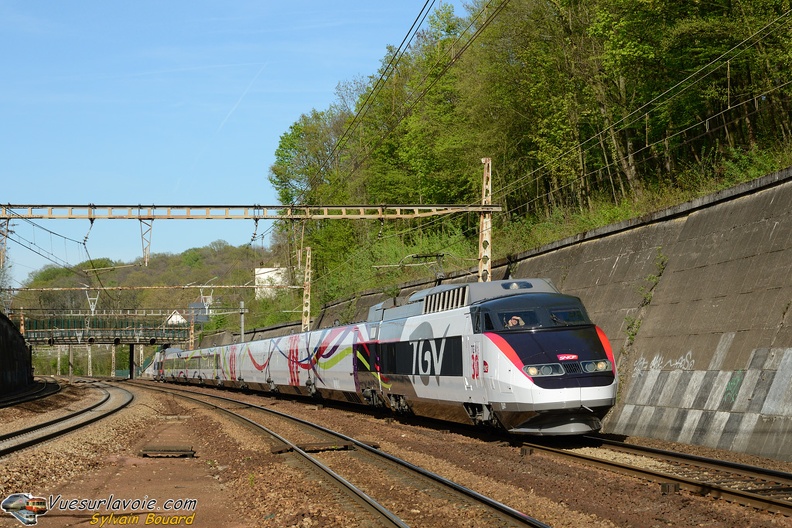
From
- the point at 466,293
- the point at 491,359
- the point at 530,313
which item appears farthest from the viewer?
the point at 466,293

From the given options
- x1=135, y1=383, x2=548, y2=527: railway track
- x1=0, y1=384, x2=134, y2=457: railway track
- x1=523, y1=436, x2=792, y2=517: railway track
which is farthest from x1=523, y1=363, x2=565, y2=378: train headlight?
x1=0, y1=384, x2=134, y2=457: railway track

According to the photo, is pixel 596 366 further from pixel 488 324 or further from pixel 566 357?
pixel 488 324

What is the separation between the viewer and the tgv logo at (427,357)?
20.3m

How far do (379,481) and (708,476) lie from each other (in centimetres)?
481

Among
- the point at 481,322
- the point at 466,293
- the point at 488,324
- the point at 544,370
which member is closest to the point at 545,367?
the point at 544,370

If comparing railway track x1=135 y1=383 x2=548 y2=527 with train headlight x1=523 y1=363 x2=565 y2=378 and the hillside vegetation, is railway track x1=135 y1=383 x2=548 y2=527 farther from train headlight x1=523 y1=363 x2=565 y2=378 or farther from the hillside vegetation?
the hillside vegetation

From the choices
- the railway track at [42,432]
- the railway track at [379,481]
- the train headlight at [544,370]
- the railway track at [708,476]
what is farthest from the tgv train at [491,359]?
the railway track at [42,432]

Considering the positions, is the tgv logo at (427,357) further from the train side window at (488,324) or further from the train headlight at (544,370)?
the train headlight at (544,370)

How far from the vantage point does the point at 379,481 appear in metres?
13.5

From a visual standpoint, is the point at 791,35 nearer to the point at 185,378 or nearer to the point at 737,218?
the point at 737,218

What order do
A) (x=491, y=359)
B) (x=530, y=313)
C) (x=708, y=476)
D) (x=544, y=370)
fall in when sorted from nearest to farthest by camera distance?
(x=708, y=476)
(x=544, y=370)
(x=491, y=359)
(x=530, y=313)

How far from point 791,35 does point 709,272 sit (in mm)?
8238

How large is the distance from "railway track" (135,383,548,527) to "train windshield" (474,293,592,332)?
11.2 feet

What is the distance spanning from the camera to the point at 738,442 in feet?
50.0
